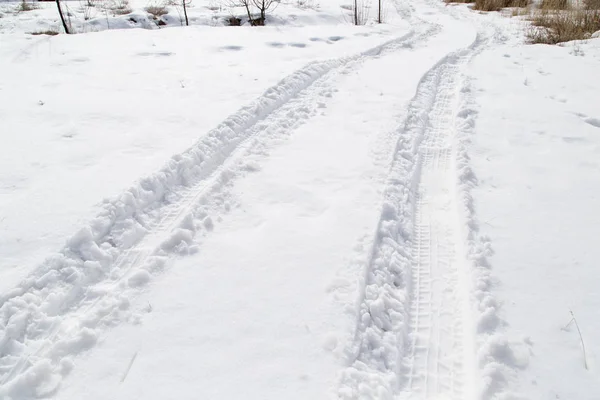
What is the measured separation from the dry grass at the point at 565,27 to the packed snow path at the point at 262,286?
7.32 m

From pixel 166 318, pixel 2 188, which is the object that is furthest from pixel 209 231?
pixel 2 188

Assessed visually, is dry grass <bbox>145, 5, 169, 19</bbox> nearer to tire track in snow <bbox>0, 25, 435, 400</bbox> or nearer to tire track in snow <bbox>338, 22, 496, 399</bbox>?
tire track in snow <bbox>0, 25, 435, 400</bbox>

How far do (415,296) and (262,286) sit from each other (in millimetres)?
957

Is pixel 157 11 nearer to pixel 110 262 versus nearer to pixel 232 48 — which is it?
pixel 232 48

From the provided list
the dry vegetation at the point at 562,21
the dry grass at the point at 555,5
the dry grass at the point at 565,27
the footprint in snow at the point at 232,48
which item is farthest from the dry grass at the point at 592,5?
the footprint in snow at the point at 232,48

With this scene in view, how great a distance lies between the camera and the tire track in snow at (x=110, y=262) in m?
2.02

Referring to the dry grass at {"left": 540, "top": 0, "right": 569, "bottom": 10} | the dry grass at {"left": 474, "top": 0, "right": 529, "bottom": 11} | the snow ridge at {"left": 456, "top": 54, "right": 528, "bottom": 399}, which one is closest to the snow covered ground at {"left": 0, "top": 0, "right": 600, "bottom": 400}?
the snow ridge at {"left": 456, "top": 54, "right": 528, "bottom": 399}

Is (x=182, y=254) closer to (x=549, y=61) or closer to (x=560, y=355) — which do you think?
(x=560, y=355)

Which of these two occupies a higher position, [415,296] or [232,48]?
[232,48]

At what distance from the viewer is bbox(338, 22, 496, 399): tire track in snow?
2031 mm

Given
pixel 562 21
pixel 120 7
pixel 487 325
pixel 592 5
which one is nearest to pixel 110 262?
pixel 487 325

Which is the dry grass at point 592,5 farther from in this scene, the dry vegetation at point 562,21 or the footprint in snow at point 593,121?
the footprint in snow at point 593,121

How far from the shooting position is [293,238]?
2.96 m

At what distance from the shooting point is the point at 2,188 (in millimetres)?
3199
